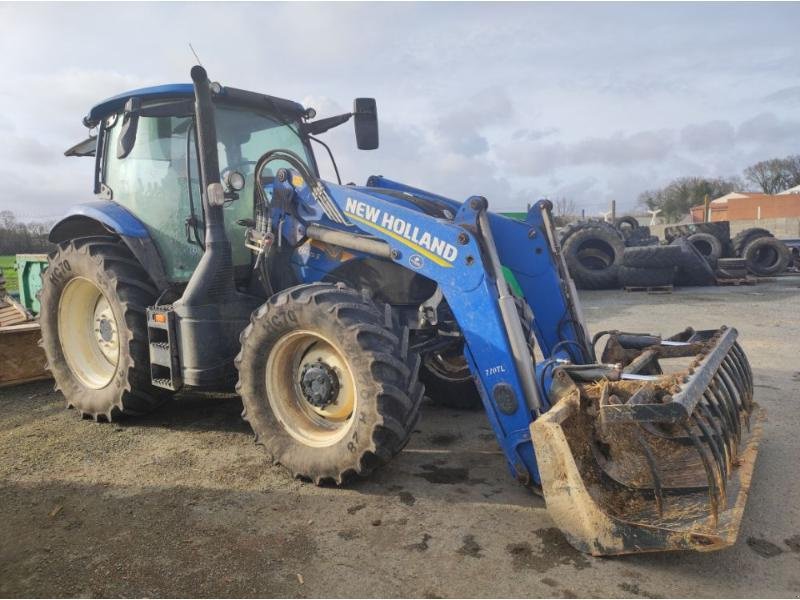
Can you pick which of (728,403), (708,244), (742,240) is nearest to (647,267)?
(708,244)

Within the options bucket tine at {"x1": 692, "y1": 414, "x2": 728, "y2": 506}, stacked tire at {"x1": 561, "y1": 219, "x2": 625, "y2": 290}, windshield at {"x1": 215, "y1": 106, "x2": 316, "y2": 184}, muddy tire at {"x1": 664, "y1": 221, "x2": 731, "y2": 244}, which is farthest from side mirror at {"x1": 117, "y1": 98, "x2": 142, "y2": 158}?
muddy tire at {"x1": 664, "y1": 221, "x2": 731, "y2": 244}

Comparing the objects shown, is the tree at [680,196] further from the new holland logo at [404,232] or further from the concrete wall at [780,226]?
the new holland logo at [404,232]

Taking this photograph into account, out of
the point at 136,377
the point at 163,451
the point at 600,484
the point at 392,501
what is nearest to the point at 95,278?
the point at 136,377

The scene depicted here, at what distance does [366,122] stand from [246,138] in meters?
0.98

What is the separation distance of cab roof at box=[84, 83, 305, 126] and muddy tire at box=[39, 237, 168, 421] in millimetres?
1079

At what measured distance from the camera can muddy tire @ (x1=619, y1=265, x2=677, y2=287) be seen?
1405cm

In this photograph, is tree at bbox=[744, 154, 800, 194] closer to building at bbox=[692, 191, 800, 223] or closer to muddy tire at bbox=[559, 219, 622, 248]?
building at bbox=[692, 191, 800, 223]

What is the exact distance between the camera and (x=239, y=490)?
3768 millimetres

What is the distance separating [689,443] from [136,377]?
12.5 feet

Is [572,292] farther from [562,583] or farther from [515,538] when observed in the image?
[562,583]

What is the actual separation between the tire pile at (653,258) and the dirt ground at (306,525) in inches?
369

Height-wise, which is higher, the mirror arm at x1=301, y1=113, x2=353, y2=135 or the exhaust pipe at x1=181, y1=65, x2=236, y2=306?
the mirror arm at x1=301, y1=113, x2=353, y2=135

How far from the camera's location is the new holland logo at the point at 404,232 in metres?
3.67

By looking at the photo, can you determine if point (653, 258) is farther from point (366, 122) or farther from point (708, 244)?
point (366, 122)
